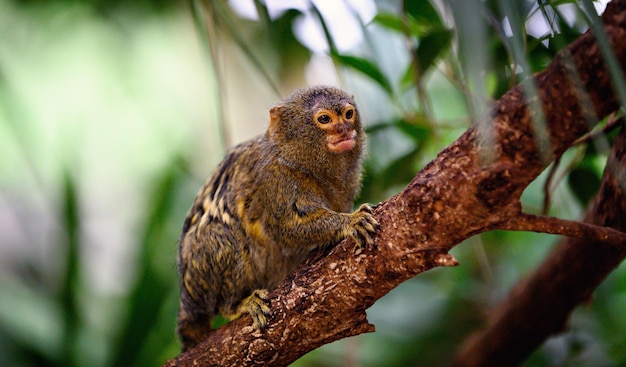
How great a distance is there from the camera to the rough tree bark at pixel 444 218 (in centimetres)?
140

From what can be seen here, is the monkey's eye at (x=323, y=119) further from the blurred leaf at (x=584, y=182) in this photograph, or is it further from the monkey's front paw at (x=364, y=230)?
the blurred leaf at (x=584, y=182)

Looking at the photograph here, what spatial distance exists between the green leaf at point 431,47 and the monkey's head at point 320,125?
33cm

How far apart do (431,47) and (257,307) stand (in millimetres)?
1178

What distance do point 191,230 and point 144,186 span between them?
5.12ft

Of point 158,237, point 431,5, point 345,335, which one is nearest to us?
point 345,335

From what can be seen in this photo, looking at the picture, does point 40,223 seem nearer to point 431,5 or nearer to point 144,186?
point 144,186

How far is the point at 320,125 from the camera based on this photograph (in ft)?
8.30

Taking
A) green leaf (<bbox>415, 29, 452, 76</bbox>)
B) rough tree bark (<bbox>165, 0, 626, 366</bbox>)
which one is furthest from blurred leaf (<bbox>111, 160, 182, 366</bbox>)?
green leaf (<bbox>415, 29, 452, 76</bbox>)

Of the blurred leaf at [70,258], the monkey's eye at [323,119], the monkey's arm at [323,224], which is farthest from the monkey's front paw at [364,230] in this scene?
the blurred leaf at [70,258]

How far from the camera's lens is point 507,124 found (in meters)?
1.50

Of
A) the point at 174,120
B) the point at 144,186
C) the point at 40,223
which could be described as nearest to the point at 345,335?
the point at 144,186

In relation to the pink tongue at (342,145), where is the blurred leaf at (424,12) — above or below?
above

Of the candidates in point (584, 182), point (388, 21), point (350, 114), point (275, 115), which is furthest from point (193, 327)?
point (584, 182)

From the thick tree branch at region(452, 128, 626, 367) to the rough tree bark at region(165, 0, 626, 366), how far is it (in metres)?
0.37
